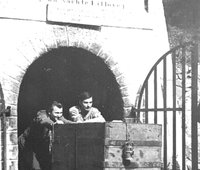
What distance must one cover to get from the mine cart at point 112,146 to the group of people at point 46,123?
1.05 meters

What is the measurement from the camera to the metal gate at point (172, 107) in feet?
25.7

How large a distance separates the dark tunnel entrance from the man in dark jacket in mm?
853

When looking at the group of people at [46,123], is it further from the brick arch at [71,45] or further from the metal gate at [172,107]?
the metal gate at [172,107]

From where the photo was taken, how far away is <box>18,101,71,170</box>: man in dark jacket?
325 inches

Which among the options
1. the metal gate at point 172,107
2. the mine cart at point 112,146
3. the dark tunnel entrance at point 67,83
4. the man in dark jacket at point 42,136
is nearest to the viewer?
the mine cart at point 112,146

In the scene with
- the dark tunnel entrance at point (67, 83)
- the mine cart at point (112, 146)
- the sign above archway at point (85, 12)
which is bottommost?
the mine cart at point (112, 146)

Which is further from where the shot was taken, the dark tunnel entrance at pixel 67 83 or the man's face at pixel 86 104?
the dark tunnel entrance at pixel 67 83

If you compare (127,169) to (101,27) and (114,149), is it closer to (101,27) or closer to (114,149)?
(114,149)

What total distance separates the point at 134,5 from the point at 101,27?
0.71 meters

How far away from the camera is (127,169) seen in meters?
6.65

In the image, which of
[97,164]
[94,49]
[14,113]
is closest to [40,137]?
[14,113]

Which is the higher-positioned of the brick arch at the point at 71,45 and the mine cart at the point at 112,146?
the brick arch at the point at 71,45

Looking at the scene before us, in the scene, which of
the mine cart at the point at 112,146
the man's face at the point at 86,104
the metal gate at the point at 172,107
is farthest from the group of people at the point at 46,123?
the mine cart at the point at 112,146

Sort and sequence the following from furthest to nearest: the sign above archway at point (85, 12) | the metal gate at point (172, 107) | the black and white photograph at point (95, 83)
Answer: the sign above archway at point (85, 12)
the metal gate at point (172, 107)
the black and white photograph at point (95, 83)
